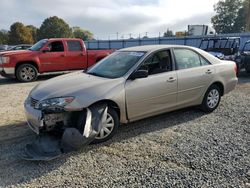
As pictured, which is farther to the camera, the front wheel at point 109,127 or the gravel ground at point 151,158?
the front wheel at point 109,127

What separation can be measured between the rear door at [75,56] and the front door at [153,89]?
7.20 metres

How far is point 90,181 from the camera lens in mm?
3338

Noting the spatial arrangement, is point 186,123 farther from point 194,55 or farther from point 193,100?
point 194,55

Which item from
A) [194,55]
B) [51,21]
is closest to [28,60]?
[194,55]

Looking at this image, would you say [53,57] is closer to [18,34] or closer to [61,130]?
[61,130]

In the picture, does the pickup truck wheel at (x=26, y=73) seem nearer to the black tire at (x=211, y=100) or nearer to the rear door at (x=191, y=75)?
the rear door at (x=191, y=75)

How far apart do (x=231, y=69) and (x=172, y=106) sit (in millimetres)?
2105

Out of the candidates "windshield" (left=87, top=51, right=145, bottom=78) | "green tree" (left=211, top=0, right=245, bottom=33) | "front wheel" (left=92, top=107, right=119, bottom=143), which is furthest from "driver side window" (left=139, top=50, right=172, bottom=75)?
"green tree" (left=211, top=0, right=245, bottom=33)

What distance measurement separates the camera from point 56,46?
1150 cm

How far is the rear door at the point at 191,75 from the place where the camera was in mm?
5406

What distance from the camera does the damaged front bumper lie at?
3854mm

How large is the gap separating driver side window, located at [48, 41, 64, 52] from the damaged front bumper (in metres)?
7.31

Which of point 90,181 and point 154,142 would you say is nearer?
point 90,181

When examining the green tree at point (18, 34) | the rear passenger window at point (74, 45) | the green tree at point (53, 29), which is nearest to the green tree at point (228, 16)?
the green tree at point (53, 29)
